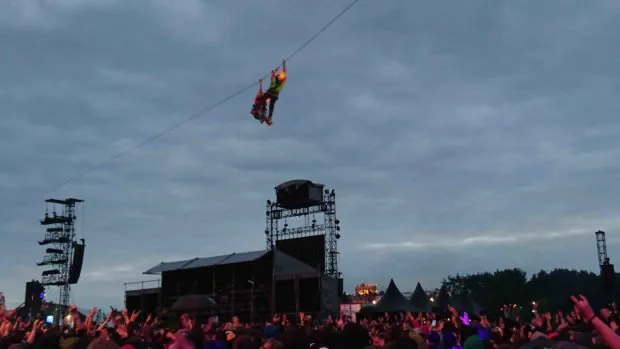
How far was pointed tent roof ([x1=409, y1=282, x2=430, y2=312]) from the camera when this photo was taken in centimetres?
2756

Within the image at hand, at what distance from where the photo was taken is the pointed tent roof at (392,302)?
25.9m

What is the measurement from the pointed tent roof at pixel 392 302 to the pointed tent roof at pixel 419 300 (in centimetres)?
108

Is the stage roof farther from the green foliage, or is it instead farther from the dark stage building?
the green foliage

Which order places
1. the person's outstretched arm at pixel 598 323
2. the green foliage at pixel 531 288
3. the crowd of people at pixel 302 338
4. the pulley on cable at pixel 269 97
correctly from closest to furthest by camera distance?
1. the person's outstretched arm at pixel 598 323
2. the crowd of people at pixel 302 338
3. the pulley on cable at pixel 269 97
4. the green foliage at pixel 531 288

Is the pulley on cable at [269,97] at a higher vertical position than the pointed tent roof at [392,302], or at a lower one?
higher

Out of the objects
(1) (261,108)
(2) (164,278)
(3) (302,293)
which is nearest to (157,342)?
(1) (261,108)

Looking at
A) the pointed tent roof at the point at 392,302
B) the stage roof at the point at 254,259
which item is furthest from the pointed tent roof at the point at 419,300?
the stage roof at the point at 254,259

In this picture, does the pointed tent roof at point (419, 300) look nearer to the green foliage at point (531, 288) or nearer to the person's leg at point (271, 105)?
the person's leg at point (271, 105)

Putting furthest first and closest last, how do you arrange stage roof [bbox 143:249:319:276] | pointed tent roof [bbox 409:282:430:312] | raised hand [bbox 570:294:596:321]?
stage roof [bbox 143:249:319:276] → pointed tent roof [bbox 409:282:430:312] → raised hand [bbox 570:294:596:321]

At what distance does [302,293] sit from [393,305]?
34.5 ft

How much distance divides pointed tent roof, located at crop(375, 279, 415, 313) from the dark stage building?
7.60 m

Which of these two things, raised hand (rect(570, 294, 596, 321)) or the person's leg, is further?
the person's leg

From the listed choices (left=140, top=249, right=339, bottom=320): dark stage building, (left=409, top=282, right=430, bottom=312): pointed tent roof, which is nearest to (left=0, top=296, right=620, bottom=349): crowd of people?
(left=409, top=282, right=430, bottom=312): pointed tent roof

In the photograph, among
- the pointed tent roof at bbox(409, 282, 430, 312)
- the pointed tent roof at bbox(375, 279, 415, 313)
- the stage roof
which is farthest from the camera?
the stage roof
